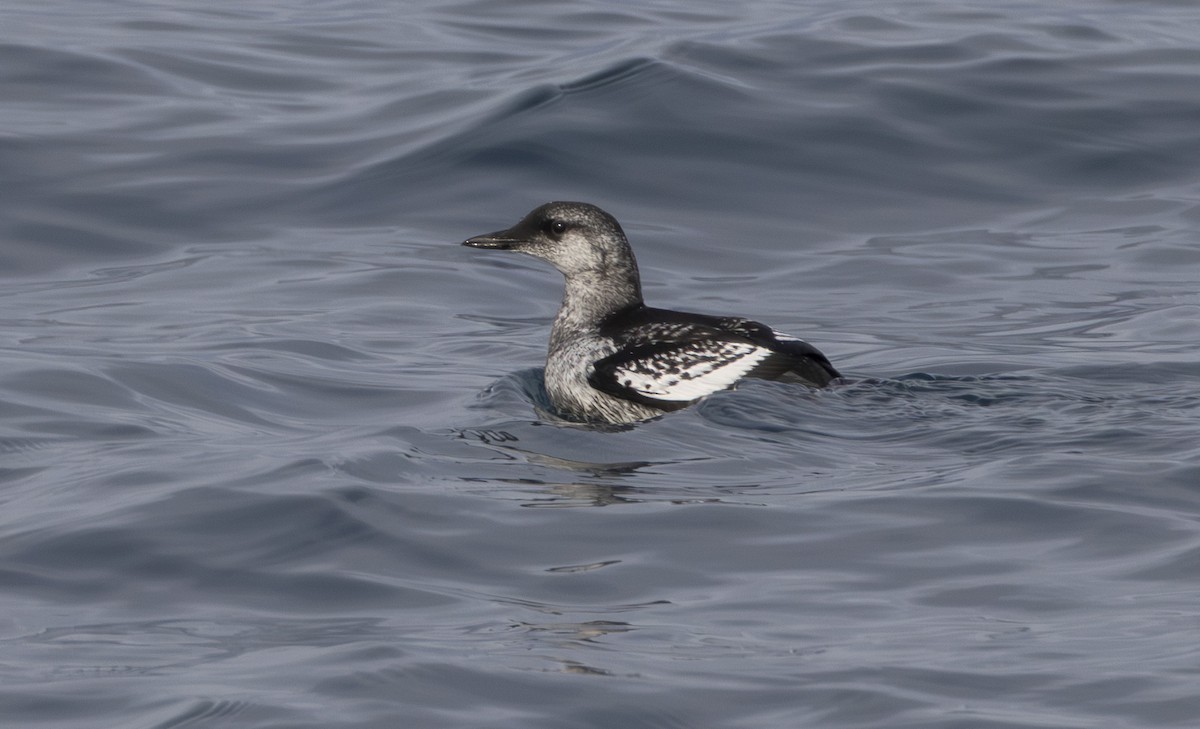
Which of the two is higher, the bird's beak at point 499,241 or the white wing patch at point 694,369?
the bird's beak at point 499,241

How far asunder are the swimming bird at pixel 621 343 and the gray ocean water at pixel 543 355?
0.23 meters

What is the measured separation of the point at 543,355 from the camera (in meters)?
9.63

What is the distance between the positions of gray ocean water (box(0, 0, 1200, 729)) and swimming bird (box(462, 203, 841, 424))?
23cm

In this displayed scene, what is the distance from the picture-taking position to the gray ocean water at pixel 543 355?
4891mm

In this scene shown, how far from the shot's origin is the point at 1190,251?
11.2m

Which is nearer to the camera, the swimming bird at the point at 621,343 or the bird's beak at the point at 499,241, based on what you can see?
the swimming bird at the point at 621,343

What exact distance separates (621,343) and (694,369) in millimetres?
551

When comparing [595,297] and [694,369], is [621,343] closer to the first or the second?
[694,369]

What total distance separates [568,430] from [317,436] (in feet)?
3.73

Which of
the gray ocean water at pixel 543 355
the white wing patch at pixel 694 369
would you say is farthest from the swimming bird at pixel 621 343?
the gray ocean water at pixel 543 355

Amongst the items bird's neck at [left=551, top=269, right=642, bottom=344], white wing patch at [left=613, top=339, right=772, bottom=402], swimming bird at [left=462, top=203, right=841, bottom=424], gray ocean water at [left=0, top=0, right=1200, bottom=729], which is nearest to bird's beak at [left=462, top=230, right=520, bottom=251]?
swimming bird at [left=462, top=203, right=841, bottom=424]

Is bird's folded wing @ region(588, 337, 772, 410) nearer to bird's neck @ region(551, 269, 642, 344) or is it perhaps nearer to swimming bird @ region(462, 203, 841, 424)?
swimming bird @ region(462, 203, 841, 424)

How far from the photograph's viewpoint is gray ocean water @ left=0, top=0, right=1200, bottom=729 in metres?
4.89

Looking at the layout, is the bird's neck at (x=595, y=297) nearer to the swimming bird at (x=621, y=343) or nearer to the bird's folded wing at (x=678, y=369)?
the swimming bird at (x=621, y=343)
